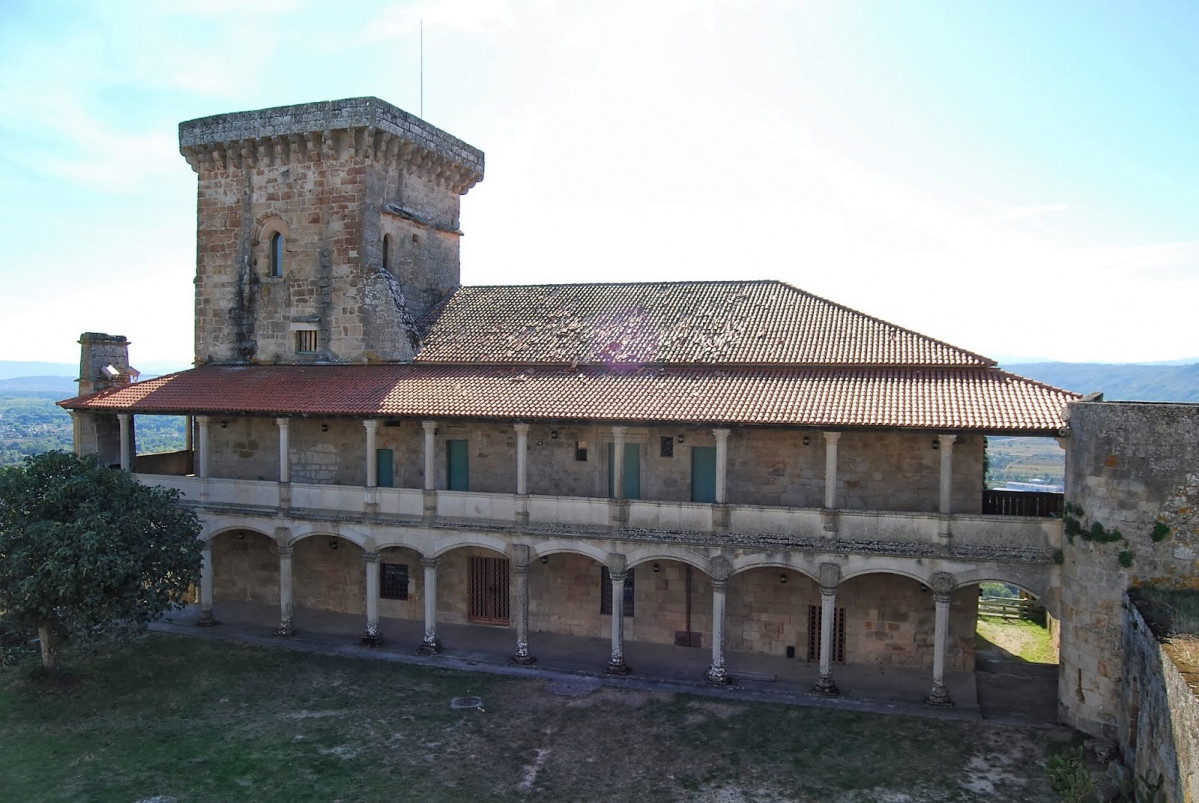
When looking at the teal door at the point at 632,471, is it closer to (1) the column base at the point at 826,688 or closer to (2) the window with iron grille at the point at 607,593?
(2) the window with iron grille at the point at 607,593

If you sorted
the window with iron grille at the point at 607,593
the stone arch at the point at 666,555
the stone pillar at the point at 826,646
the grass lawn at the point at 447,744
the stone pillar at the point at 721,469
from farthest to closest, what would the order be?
the window with iron grille at the point at 607,593 → the stone arch at the point at 666,555 → the stone pillar at the point at 721,469 → the stone pillar at the point at 826,646 → the grass lawn at the point at 447,744

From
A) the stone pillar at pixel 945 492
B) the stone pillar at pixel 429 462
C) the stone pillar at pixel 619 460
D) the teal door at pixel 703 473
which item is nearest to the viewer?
the stone pillar at pixel 945 492

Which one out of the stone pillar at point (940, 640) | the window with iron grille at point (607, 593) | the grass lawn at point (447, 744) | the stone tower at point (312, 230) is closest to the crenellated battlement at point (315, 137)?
the stone tower at point (312, 230)

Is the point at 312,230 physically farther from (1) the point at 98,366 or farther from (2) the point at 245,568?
(2) the point at 245,568

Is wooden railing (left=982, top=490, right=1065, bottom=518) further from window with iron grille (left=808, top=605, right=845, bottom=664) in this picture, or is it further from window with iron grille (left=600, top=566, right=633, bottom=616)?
window with iron grille (left=600, top=566, right=633, bottom=616)

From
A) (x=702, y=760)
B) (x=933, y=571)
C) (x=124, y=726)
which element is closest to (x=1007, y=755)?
(x=933, y=571)

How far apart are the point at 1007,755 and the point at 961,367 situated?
9719 mm

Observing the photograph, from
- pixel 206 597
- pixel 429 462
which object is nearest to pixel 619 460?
pixel 429 462

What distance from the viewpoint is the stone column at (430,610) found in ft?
82.3

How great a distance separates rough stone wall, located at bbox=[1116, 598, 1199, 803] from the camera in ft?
41.0

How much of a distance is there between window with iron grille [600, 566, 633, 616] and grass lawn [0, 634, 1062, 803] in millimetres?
4140

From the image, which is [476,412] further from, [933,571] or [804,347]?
[933,571]

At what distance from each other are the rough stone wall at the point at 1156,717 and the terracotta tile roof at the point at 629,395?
4.73 meters

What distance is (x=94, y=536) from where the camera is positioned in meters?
20.9
